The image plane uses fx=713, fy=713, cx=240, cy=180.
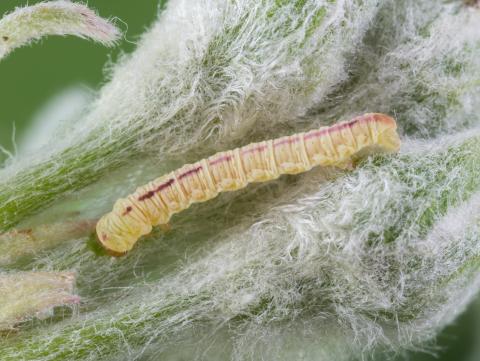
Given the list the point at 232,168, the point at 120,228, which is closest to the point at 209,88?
the point at 232,168

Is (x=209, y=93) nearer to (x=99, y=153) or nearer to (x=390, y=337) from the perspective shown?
(x=99, y=153)

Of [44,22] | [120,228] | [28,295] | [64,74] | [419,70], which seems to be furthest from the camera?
[64,74]

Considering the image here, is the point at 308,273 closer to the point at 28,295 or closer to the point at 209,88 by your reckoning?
the point at 209,88

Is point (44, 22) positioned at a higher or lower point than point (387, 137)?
higher

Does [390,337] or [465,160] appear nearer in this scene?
[465,160]

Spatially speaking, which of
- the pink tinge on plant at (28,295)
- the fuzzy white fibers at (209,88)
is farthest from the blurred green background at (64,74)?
the pink tinge on plant at (28,295)

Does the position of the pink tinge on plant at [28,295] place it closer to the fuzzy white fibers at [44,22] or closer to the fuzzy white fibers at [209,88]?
the fuzzy white fibers at [209,88]

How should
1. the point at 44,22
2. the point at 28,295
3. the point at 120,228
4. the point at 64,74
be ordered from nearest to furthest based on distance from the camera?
the point at 28,295
the point at 44,22
the point at 120,228
the point at 64,74

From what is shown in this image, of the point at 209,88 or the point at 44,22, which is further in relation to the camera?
the point at 209,88

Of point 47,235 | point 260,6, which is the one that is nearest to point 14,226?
point 47,235
